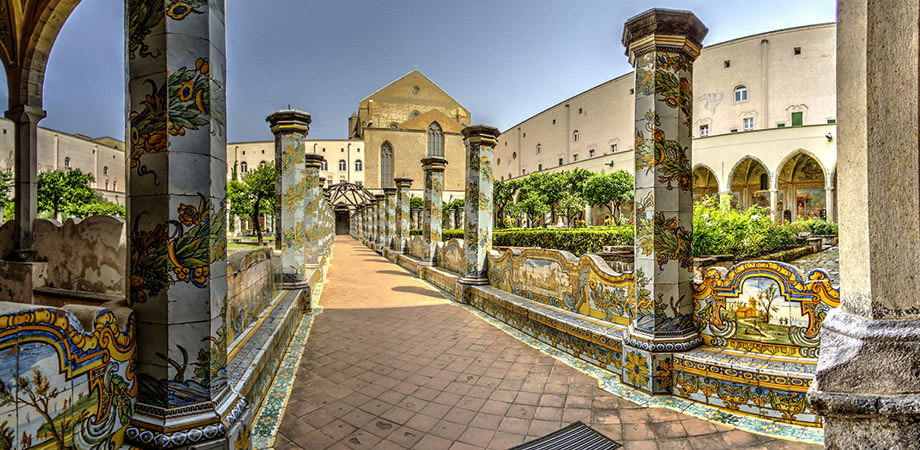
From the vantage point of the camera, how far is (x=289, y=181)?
7.36 m

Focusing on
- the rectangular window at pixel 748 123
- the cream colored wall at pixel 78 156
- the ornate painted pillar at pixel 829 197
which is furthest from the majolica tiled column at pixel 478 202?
the cream colored wall at pixel 78 156

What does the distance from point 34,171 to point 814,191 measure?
4377cm

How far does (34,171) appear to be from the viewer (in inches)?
243

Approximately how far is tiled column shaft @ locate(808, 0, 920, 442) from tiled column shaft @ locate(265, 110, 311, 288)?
24.3 ft

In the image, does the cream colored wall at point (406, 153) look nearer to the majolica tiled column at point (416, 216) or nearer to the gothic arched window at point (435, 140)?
the gothic arched window at point (435, 140)

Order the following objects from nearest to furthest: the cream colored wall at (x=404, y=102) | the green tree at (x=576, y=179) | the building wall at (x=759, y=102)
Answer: the building wall at (x=759, y=102) < the green tree at (x=576, y=179) < the cream colored wall at (x=404, y=102)

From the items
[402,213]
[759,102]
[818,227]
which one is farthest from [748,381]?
[759,102]

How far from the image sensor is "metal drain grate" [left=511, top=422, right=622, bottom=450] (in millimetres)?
2844

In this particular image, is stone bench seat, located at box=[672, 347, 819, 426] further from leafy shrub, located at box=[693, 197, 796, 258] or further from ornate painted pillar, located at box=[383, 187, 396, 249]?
ornate painted pillar, located at box=[383, 187, 396, 249]

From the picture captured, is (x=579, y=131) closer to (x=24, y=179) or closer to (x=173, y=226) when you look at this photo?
(x=24, y=179)

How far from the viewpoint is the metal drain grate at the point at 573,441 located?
2844mm

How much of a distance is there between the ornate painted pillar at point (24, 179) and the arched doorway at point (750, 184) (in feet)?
128

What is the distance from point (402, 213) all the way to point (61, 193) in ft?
88.9

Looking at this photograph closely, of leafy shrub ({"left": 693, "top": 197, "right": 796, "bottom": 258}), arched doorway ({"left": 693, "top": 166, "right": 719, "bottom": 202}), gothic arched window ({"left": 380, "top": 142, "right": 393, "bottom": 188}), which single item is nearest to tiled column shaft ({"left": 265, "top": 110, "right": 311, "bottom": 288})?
leafy shrub ({"left": 693, "top": 197, "right": 796, "bottom": 258})
